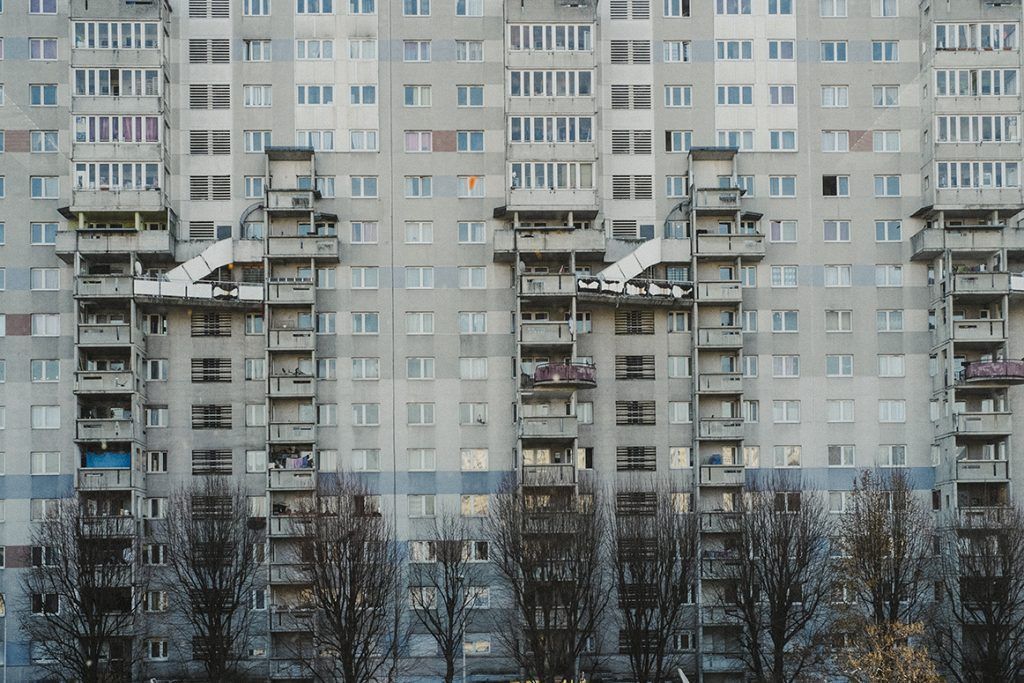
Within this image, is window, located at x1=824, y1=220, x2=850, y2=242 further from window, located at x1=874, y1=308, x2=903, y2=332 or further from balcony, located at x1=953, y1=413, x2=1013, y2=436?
balcony, located at x1=953, y1=413, x2=1013, y2=436

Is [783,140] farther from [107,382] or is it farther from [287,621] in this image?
[107,382]

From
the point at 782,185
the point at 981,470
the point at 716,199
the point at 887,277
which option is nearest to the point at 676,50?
the point at 716,199

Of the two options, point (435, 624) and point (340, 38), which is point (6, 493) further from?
point (340, 38)

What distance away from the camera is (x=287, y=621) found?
347 ft

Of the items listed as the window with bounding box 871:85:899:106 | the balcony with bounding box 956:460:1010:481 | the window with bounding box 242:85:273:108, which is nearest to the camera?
the balcony with bounding box 956:460:1010:481

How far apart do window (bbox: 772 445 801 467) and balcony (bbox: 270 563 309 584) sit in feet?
119

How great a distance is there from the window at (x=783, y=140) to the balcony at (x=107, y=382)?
5179 centimetres

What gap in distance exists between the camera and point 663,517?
104625 mm

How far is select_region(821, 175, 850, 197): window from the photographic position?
4464 inches

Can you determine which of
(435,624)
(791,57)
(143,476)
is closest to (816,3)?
(791,57)

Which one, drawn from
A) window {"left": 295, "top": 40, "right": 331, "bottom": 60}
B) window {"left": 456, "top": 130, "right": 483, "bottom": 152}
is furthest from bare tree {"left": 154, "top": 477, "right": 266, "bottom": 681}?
window {"left": 295, "top": 40, "right": 331, "bottom": 60}

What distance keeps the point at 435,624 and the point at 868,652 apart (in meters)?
30.3

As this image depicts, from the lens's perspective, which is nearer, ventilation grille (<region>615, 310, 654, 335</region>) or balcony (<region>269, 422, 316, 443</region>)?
balcony (<region>269, 422, 316, 443</region>)

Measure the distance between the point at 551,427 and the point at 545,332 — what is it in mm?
7071
